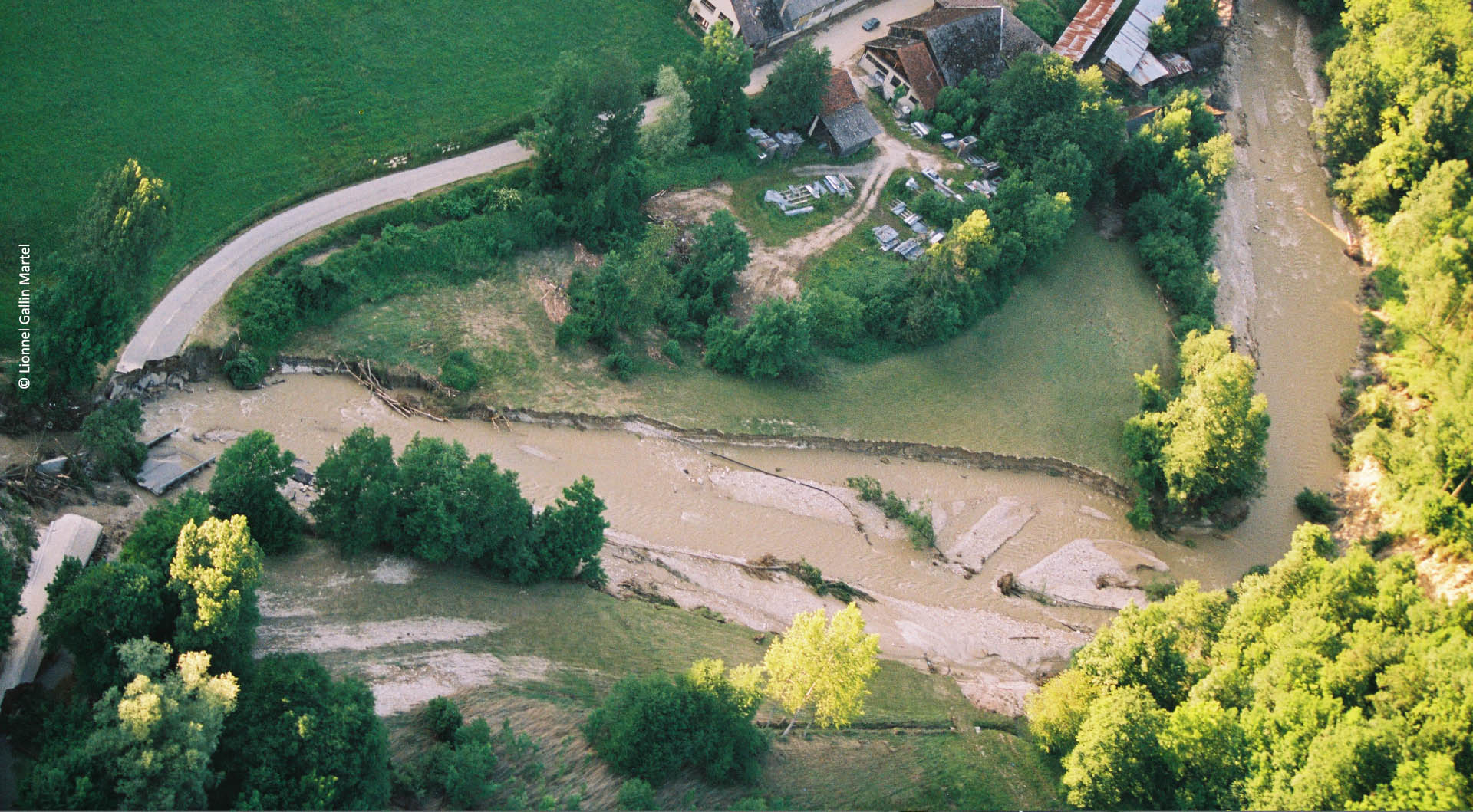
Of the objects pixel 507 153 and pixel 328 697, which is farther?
pixel 507 153

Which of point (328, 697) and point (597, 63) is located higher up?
point (597, 63)

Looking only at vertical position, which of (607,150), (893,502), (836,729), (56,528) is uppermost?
(607,150)

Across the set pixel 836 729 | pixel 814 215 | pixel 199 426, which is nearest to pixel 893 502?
pixel 836 729

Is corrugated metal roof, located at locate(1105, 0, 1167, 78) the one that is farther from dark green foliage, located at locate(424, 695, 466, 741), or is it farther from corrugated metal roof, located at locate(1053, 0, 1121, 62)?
dark green foliage, located at locate(424, 695, 466, 741)

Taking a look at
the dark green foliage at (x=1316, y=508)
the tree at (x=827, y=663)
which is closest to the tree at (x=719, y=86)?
the tree at (x=827, y=663)

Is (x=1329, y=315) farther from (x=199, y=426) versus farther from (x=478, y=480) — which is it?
(x=199, y=426)

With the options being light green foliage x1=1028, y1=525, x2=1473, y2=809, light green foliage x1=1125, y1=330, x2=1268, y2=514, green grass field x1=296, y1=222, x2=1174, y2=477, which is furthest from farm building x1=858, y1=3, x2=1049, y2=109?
light green foliage x1=1028, y1=525, x2=1473, y2=809
